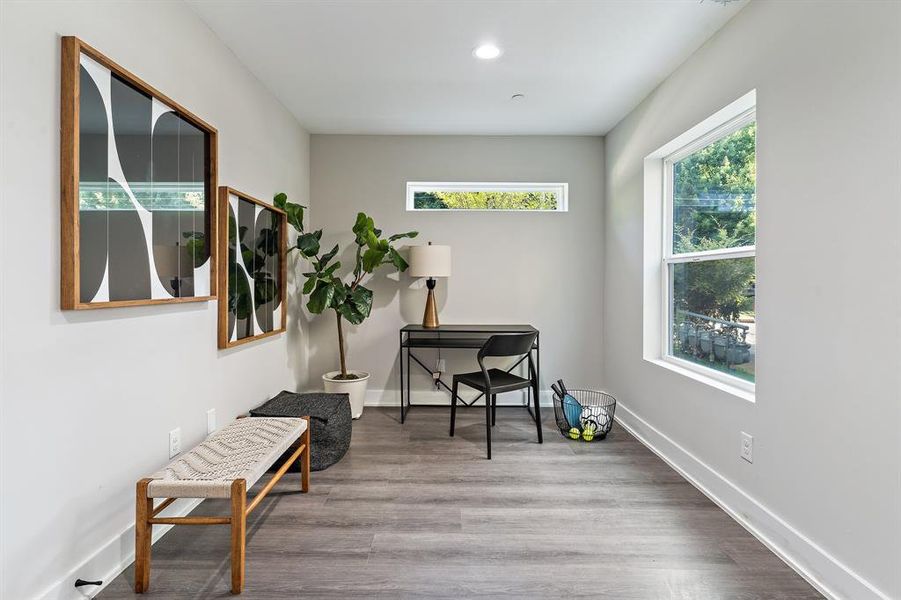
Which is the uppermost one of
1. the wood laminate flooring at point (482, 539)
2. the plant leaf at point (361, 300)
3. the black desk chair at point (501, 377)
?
the plant leaf at point (361, 300)

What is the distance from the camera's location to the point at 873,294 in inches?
58.2

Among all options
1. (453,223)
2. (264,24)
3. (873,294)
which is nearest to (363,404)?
(453,223)

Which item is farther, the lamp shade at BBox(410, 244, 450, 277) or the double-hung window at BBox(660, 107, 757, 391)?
the lamp shade at BBox(410, 244, 450, 277)

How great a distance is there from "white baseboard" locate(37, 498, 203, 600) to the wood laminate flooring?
0.04 metres

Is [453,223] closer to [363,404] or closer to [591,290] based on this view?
[591,290]

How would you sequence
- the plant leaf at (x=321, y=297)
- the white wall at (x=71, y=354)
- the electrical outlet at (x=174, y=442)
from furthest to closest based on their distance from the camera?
the plant leaf at (x=321, y=297) < the electrical outlet at (x=174, y=442) < the white wall at (x=71, y=354)

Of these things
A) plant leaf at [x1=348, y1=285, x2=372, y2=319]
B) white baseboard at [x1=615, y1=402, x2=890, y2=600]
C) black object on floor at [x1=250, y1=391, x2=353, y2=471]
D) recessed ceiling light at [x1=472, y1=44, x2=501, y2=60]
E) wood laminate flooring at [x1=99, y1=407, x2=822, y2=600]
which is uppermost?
recessed ceiling light at [x1=472, y1=44, x2=501, y2=60]

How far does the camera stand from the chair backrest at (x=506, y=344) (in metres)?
2.95

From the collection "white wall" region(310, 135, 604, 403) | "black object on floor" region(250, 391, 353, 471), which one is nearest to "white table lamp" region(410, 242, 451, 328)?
"white wall" region(310, 135, 604, 403)

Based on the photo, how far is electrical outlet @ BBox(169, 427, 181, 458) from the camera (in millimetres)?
2006

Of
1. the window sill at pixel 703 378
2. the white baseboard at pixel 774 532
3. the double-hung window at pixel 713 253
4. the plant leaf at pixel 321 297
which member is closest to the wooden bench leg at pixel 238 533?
the plant leaf at pixel 321 297

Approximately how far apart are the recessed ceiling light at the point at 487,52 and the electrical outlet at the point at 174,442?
2481 millimetres

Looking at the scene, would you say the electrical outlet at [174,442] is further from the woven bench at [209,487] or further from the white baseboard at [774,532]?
the white baseboard at [774,532]

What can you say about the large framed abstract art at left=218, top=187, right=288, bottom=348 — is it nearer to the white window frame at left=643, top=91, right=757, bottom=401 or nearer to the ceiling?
the ceiling
